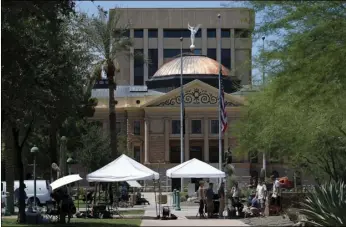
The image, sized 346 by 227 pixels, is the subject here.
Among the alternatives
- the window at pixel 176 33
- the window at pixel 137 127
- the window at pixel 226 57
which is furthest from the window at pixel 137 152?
the window at pixel 226 57

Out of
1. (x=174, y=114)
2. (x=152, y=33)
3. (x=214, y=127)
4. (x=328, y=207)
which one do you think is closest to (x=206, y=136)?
(x=214, y=127)

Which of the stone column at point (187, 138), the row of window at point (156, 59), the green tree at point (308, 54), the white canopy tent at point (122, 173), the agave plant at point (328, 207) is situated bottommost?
the agave plant at point (328, 207)

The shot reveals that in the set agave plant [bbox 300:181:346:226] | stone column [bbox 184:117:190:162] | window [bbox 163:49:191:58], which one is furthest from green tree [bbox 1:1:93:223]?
window [bbox 163:49:191:58]

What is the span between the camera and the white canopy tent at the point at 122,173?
26.8m

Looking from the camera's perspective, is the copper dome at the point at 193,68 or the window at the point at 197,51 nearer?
the copper dome at the point at 193,68

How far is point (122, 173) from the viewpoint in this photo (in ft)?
89.1

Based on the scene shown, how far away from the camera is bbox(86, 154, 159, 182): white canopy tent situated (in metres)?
26.8

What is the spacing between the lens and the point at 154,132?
3780 inches

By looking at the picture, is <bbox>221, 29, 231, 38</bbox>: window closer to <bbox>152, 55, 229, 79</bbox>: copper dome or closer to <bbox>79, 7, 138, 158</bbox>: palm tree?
<bbox>152, 55, 229, 79</bbox>: copper dome

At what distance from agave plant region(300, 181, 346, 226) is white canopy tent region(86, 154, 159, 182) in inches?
355

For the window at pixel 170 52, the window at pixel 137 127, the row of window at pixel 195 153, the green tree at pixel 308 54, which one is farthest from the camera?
the window at pixel 170 52

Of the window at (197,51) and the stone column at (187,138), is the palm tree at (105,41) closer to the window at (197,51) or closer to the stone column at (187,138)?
the stone column at (187,138)

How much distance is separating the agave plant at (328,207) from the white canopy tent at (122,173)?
29.6ft

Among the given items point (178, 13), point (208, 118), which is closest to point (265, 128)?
point (208, 118)
